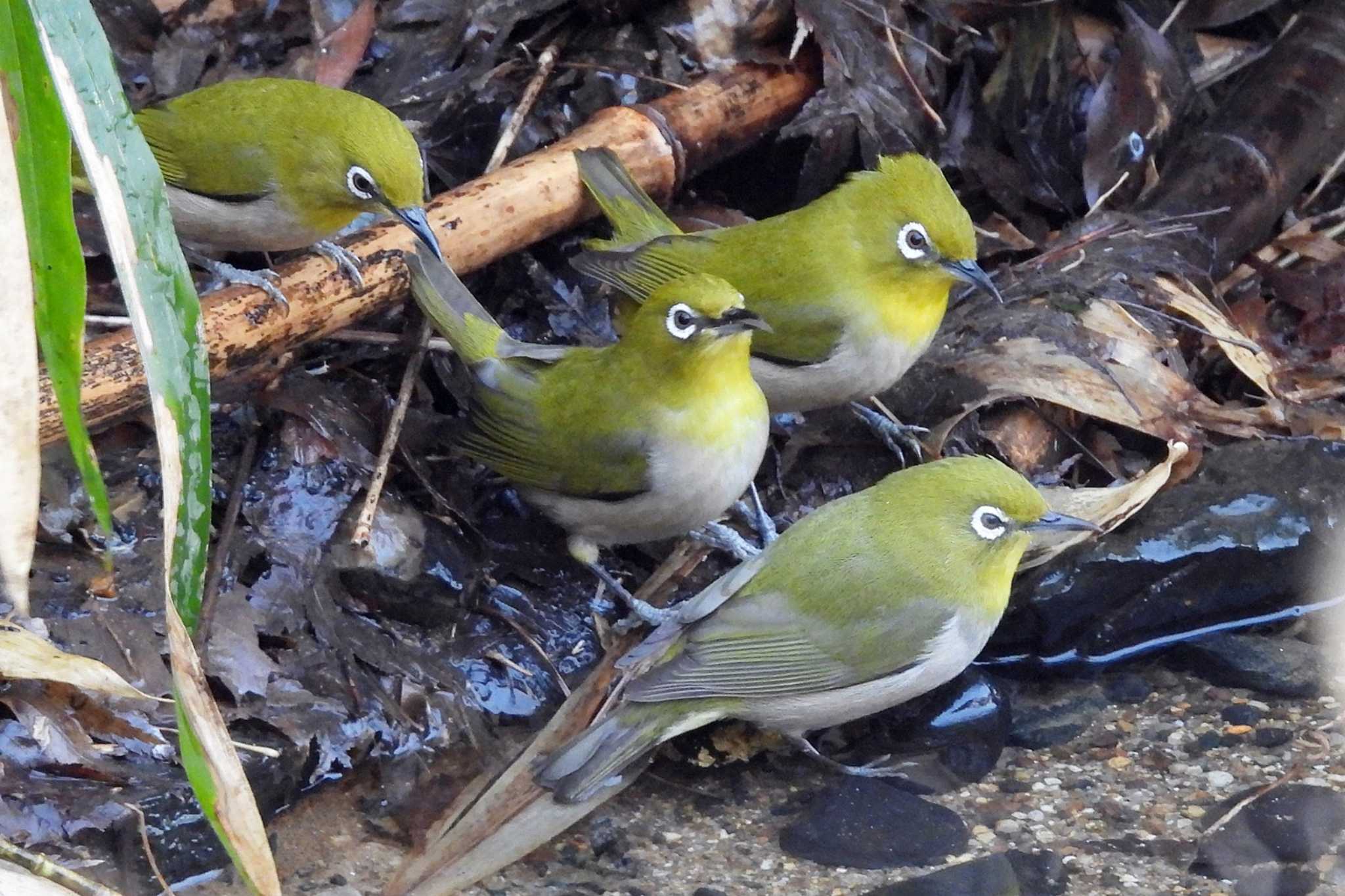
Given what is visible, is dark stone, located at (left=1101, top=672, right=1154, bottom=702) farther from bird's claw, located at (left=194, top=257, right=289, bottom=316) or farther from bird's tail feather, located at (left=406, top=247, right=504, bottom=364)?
bird's claw, located at (left=194, top=257, right=289, bottom=316)

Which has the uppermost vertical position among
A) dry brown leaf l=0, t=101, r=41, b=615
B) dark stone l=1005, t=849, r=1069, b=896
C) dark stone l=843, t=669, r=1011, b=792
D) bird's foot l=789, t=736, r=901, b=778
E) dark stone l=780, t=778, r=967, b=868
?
dry brown leaf l=0, t=101, r=41, b=615

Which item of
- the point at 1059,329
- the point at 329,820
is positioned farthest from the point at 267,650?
the point at 1059,329

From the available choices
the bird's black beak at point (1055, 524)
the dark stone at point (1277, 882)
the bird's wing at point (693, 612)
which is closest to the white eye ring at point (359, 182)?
the bird's wing at point (693, 612)

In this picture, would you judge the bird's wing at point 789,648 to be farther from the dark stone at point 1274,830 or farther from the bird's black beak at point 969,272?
the bird's black beak at point 969,272

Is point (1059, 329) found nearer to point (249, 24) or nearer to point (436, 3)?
point (436, 3)

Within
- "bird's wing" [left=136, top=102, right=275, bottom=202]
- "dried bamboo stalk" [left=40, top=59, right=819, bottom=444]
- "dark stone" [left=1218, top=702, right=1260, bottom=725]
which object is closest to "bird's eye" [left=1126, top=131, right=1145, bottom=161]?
"dried bamboo stalk" [left=40, top=59, right=819, bottom=444]

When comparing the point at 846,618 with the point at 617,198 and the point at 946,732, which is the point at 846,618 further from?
the point at 617,198
